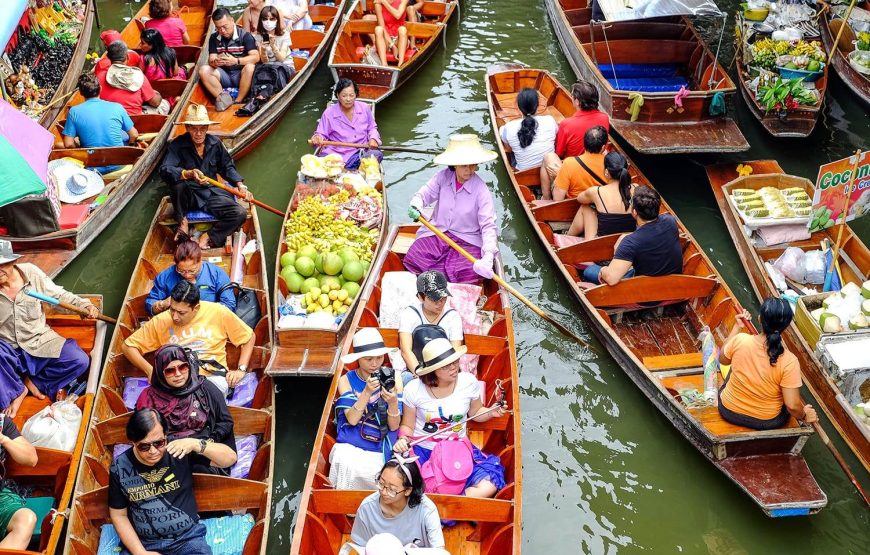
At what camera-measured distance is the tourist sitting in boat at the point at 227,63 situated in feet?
33.8

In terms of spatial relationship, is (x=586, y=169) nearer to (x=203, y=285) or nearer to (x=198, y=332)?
(x=203, y=285)

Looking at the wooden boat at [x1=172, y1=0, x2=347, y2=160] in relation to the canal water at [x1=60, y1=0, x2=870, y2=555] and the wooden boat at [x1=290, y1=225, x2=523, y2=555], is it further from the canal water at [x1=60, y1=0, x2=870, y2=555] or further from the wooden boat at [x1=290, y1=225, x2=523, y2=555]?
the wooden boat at [x1=290, y1=225, x2=523, y2=555]

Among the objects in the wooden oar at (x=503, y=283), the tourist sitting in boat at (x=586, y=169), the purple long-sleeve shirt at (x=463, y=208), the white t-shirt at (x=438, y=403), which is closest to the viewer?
the white t-shirt at (x=438, y=403)

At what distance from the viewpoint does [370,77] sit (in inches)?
412

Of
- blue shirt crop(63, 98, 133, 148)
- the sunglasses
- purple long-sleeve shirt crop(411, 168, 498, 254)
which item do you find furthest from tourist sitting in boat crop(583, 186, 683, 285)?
blue shirt crop(63, 98, 133, 148)

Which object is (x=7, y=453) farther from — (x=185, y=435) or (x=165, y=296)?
(x=165, y=296)

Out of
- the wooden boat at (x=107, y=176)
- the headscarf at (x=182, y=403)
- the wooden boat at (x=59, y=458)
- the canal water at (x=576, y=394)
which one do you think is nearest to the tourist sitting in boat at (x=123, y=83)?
the wooden boat at (x=107, y=176)

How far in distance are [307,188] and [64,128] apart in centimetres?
311

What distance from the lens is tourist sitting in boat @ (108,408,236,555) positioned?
182 inches

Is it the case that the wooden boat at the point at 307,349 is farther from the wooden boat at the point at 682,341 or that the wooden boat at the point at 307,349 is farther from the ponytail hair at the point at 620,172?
the ponytail hair at the point at 620,172

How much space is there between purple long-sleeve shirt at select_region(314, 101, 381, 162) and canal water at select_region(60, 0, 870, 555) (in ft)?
3.03

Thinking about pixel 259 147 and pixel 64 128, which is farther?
pixel 259 147

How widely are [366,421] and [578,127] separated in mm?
4397

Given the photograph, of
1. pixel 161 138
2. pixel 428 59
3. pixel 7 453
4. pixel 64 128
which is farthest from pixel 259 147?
pixel 7 453
